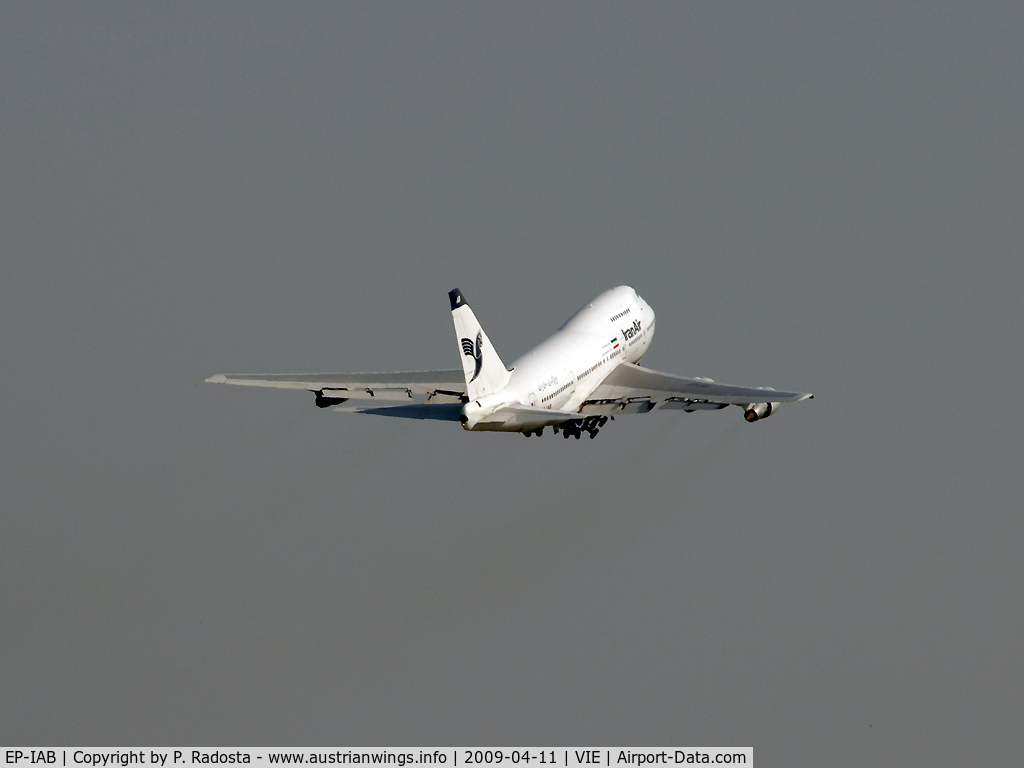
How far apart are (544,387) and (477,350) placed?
593cm

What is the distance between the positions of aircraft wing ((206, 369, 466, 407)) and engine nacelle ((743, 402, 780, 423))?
1191 centimetres

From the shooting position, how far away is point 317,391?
10238cm

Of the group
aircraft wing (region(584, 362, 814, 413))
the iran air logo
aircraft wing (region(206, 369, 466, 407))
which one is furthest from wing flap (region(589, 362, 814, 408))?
the iran air logo

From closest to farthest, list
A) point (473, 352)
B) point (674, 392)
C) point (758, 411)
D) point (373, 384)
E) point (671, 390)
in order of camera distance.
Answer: point (473, 352) < point (758, 411) < point (373, 384) < point (674, 392) < point (671, 390)

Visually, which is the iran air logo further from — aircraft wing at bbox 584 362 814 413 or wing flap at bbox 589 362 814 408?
wing flap at bbox 589 362 814 408

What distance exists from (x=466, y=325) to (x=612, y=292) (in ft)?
75.4

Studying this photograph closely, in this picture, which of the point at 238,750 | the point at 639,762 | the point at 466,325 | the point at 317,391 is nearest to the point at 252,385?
the point at 317,391

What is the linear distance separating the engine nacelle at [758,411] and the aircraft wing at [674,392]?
42 centimetres

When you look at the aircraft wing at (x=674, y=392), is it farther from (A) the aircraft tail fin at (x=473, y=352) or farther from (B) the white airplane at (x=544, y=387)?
(A) the aircraft tail fin at (x=473, y=352)

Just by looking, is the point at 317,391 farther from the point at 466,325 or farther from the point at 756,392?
the point at 756,392

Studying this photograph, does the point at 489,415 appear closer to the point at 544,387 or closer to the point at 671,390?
the point at 544,387

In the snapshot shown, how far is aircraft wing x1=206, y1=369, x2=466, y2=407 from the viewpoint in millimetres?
101688

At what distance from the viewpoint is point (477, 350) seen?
9581 cm

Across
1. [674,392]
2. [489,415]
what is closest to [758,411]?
[674,392]
